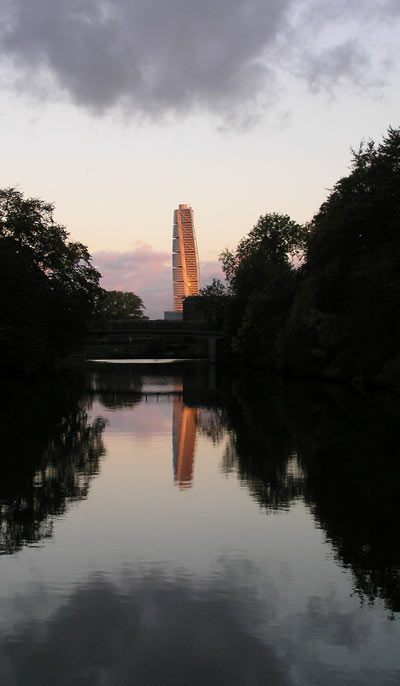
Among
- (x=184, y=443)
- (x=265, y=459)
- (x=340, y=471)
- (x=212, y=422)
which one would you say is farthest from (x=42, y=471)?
(x=212, y=422)

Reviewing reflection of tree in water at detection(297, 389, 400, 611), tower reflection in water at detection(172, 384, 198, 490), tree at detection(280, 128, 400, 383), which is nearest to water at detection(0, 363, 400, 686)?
reflection of tree in water at detection(297, 389, 400, 611)

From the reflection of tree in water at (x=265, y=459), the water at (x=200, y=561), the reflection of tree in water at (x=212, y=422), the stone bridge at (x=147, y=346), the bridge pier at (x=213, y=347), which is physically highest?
the stone bridge at (x=147, y=346)

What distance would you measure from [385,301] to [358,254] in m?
8.55

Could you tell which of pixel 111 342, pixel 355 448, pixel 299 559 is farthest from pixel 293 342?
pixel 111 342

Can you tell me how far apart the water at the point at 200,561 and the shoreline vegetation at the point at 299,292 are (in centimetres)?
2692

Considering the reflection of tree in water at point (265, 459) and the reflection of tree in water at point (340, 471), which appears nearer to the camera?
the reflection of tree in water at point (340, 471)

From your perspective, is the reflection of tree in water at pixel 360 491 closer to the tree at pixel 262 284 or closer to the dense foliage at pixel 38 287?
the dense foliage at pixel 38 287

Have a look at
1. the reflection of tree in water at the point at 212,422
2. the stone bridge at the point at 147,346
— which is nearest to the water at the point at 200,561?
the reflection of tree in water at the point at 212,422

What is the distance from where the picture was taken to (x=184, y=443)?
26.2 m

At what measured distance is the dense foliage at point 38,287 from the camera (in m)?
64.9

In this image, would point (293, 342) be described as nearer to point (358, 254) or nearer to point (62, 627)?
point (358, 254)

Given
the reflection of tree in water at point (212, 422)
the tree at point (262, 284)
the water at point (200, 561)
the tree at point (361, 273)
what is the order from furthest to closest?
1. the tree at point (262, 284)
2. the tree at point (361, 273)
3. the reflection of tree in water at point (212, 422)
4. the water at point (200, 561)

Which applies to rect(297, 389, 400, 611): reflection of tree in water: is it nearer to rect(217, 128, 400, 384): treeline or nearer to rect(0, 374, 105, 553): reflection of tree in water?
Answer: rect(0, 374, 105, 553): reflection of tree in water

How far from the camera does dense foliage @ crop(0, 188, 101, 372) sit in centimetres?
6494
